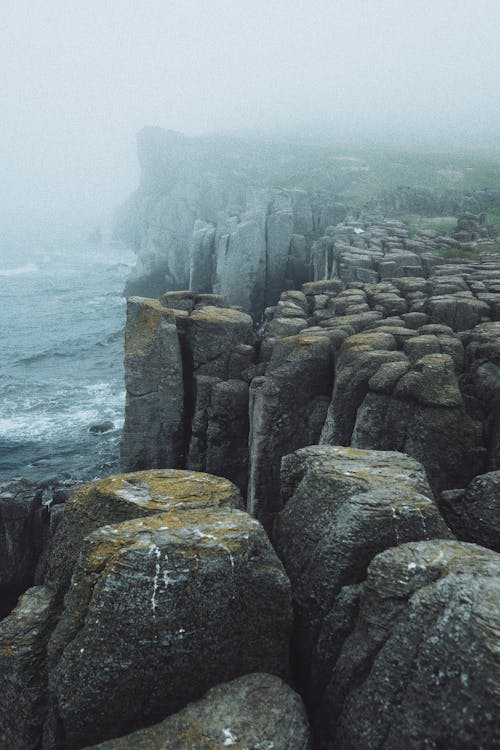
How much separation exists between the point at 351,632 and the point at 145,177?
7739 inches

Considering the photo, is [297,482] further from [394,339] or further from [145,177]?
A: [145,177]

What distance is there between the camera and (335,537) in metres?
7.54

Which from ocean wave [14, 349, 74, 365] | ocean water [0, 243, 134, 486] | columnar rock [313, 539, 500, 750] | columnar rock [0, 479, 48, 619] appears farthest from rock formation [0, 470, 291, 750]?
ocean wave [14, 349, 74, 365]

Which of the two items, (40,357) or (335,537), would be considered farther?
(40,357)

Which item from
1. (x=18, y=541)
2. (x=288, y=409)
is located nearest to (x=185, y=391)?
(x=288, y=409)

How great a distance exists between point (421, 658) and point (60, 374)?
182 feet

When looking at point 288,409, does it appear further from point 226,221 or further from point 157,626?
point 226,221

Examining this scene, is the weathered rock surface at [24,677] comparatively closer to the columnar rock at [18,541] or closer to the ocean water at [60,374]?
the columnar rock at [18,541]

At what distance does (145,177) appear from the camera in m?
183

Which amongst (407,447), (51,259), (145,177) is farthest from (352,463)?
(145,177)

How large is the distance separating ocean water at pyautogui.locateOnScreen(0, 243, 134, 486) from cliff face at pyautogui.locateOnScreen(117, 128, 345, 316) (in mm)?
13555

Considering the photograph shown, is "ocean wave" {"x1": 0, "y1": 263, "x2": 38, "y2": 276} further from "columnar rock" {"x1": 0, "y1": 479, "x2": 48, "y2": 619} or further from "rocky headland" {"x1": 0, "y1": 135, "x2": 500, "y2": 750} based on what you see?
"rocky headland" {"x1": 0, "y1": 135, "x2": 500, "y2": 750}

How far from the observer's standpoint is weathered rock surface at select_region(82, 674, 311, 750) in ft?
19.1

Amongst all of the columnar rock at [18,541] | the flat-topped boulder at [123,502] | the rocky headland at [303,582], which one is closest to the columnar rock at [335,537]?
the rocky headland at [303,582]
